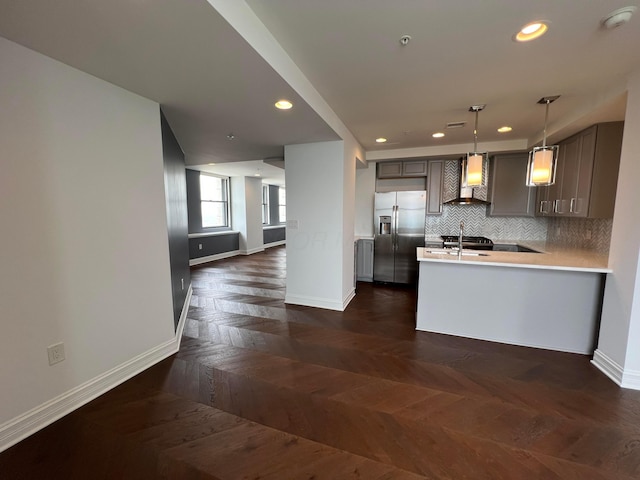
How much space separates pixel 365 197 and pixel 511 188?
98.5 inches

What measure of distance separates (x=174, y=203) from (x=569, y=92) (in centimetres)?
436

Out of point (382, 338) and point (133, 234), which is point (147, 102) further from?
point (382, 338)

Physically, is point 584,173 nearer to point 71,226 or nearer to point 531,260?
point 531,260

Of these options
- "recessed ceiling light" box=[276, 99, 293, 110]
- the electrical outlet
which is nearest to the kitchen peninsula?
"recessed ceiling light" box=[276, 99, 293, 110]

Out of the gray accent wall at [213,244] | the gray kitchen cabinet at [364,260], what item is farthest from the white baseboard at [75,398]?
the gray accent wall at [213,244]

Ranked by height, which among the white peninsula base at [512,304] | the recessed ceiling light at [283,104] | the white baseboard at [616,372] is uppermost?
the recessed ceiling light at [283,104]

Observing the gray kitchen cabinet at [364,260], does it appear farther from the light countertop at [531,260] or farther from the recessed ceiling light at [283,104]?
the recessed ceiling light at [283,104]

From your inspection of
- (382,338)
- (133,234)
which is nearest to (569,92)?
(382,338)

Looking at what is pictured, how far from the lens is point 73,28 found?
55.6 inches

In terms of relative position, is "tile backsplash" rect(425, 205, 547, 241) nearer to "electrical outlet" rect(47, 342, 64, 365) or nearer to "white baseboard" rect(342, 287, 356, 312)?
"white baseboard" rect(342, 287, 356, 312)

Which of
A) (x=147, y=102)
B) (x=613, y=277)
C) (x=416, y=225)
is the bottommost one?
(x=613, y=277)

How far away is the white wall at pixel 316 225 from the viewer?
3680mm

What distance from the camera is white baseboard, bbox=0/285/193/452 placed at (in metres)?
1.62

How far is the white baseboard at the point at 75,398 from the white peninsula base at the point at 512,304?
9.18ft
